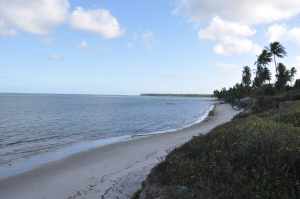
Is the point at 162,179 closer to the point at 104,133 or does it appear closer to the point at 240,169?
the point at 240,169

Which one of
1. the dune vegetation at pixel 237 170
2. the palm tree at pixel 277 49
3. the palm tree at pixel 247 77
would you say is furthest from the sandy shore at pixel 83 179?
the palm tree at pixel 247 77

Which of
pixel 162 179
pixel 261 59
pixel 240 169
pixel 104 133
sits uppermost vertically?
pixel 261 59

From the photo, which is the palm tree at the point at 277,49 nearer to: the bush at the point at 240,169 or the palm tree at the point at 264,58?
the palm tree at the point at 264,58

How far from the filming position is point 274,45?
57688mm

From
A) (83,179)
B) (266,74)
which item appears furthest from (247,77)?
(83,179)

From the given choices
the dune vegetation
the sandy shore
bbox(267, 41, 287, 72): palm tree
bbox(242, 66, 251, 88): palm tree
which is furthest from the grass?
bbox(242, 66, 251, 88): palm tree

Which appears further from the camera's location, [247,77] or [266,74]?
[247,77]

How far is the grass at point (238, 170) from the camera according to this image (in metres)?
5.45

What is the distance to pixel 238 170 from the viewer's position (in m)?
6.38

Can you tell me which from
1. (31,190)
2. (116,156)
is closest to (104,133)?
(116,156)

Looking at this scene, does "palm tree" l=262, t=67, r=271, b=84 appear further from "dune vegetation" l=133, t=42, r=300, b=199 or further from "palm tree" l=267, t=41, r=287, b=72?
"dune vegetation" l=133, t=42, r=300, b=199

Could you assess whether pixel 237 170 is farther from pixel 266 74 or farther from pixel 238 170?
pixel 266 74

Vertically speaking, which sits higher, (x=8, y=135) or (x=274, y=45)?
(x=274, y=45)

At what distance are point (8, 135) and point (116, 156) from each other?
51.5 ft
